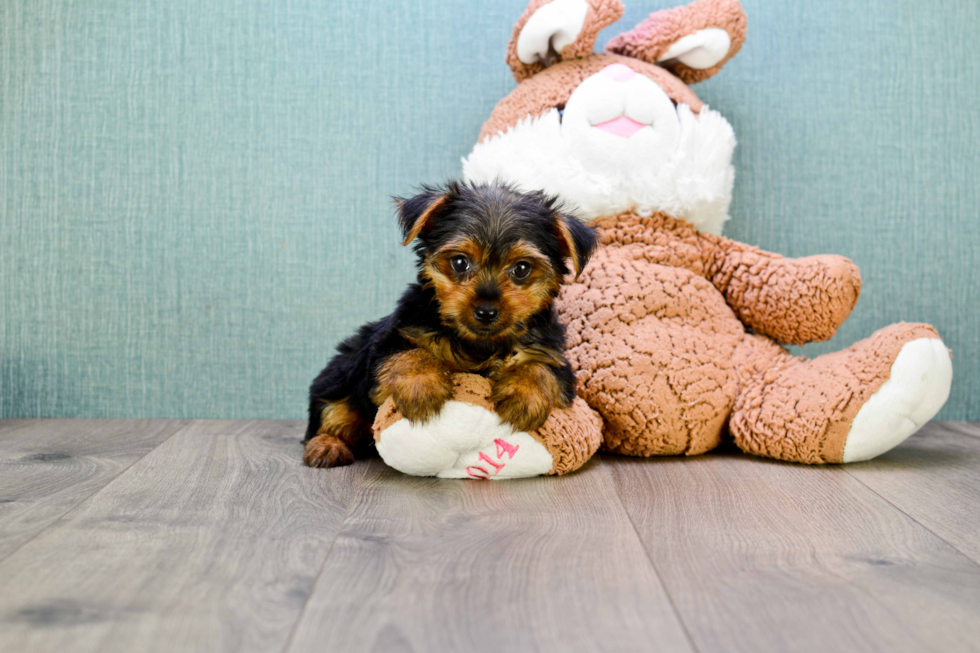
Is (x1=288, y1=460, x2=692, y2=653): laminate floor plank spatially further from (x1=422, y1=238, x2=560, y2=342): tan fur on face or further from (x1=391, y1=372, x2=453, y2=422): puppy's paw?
(x1=422, y1=238, x2=560, y2=342): tan fur on face

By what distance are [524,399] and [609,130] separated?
1.03 m

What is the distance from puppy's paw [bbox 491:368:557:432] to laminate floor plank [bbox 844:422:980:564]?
3.00ft

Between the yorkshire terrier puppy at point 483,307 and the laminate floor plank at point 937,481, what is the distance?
907 millimetres

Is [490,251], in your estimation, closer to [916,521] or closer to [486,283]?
[486,283]

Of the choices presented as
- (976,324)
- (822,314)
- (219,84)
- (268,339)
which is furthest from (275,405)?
(976,324)

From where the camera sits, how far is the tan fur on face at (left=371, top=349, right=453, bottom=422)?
6.21 feet

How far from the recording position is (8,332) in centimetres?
297

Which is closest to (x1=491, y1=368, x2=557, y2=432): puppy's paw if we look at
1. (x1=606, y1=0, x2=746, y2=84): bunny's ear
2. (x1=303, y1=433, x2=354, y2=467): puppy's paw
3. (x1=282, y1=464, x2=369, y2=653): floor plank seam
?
(x1=282, y1=464, x2=369, y2=653): floor plank seam

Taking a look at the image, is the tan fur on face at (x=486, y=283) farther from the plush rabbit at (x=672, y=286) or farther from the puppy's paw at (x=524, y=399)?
the plush rabbit at (x=672, y=286)

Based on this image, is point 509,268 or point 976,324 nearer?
point 509,268

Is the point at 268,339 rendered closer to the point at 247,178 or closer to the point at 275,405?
the point at 275,405

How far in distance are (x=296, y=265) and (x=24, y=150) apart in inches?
45.7

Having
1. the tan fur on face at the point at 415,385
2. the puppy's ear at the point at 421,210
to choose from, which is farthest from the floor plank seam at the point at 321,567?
the puppy's ear at the point at 421,210

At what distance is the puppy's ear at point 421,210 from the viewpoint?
1.94 m
